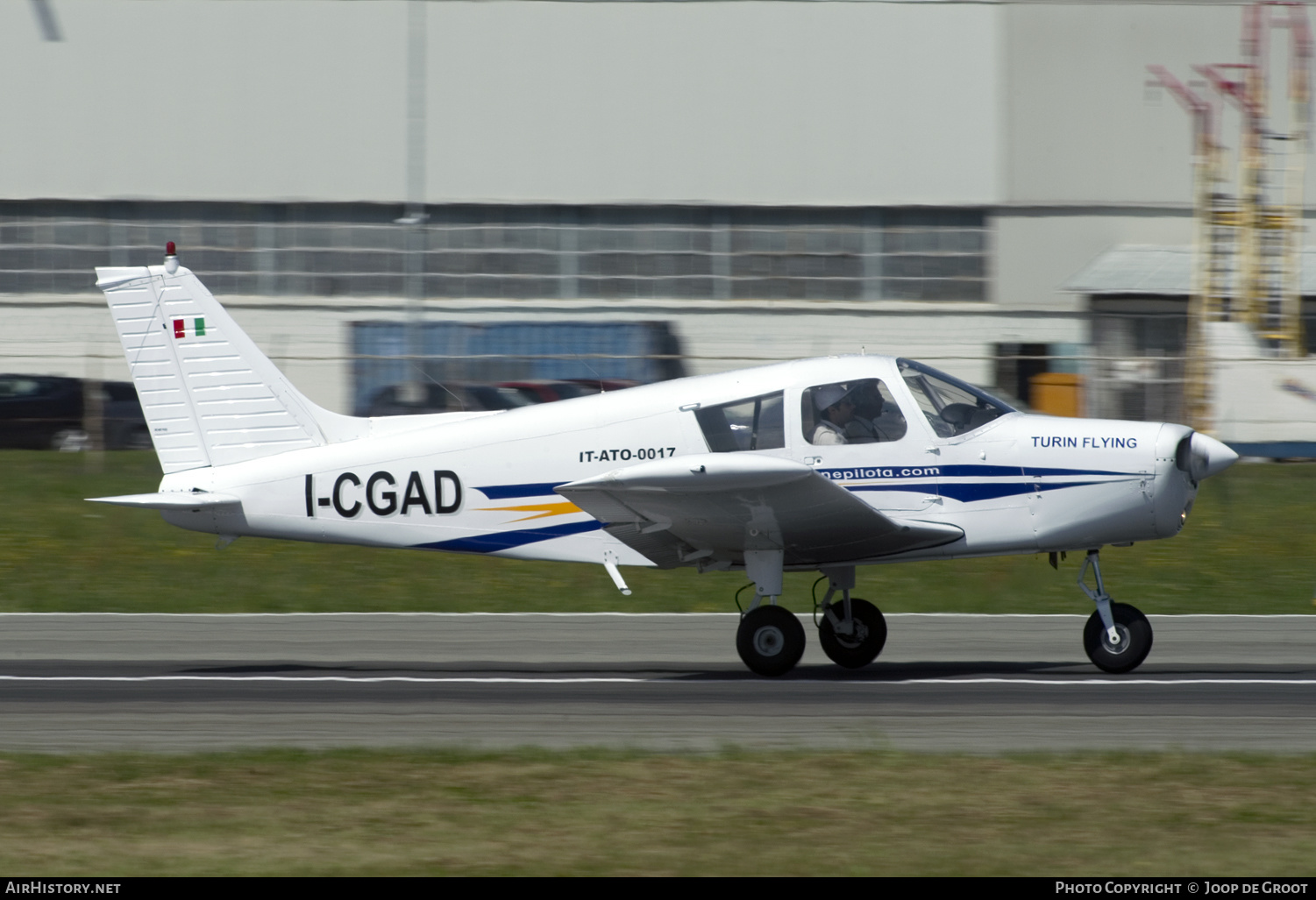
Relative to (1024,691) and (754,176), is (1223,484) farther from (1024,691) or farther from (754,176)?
(754,176)

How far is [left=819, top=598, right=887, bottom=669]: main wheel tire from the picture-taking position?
40.8 ft

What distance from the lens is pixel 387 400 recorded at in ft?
83.7

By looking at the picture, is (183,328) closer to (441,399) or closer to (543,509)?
(543,509)

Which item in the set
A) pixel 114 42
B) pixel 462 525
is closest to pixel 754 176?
pixel 114 42

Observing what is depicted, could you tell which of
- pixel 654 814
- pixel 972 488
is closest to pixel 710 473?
pixel 972 488

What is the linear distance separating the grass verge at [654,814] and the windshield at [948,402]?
3589mm

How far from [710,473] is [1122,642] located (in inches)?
133

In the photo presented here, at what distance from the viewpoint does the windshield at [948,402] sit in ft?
38.7

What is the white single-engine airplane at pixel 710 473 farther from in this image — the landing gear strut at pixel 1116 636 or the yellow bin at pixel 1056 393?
the yellow bin at pixel 1056 393

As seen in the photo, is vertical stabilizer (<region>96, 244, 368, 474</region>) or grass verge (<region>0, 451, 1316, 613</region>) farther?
grass verge (<region>0, 451, 1316, 613</region>)

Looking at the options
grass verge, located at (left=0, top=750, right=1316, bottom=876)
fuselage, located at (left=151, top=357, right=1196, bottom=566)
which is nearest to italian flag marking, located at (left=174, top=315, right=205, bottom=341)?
fuselage, located at (left=151, top=357, right=1196, bottom=566)

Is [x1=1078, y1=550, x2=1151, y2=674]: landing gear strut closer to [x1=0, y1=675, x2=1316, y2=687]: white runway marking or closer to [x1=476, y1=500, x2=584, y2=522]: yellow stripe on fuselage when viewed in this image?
[x1=0, y1=675, x2=1316, y2=687]: white runway marking

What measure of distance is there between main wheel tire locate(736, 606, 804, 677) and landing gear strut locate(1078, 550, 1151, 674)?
6.88ft

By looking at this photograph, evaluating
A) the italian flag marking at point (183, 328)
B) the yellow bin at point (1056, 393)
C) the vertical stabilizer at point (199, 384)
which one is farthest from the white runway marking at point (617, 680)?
the yellow bin at point (1056, 393)
